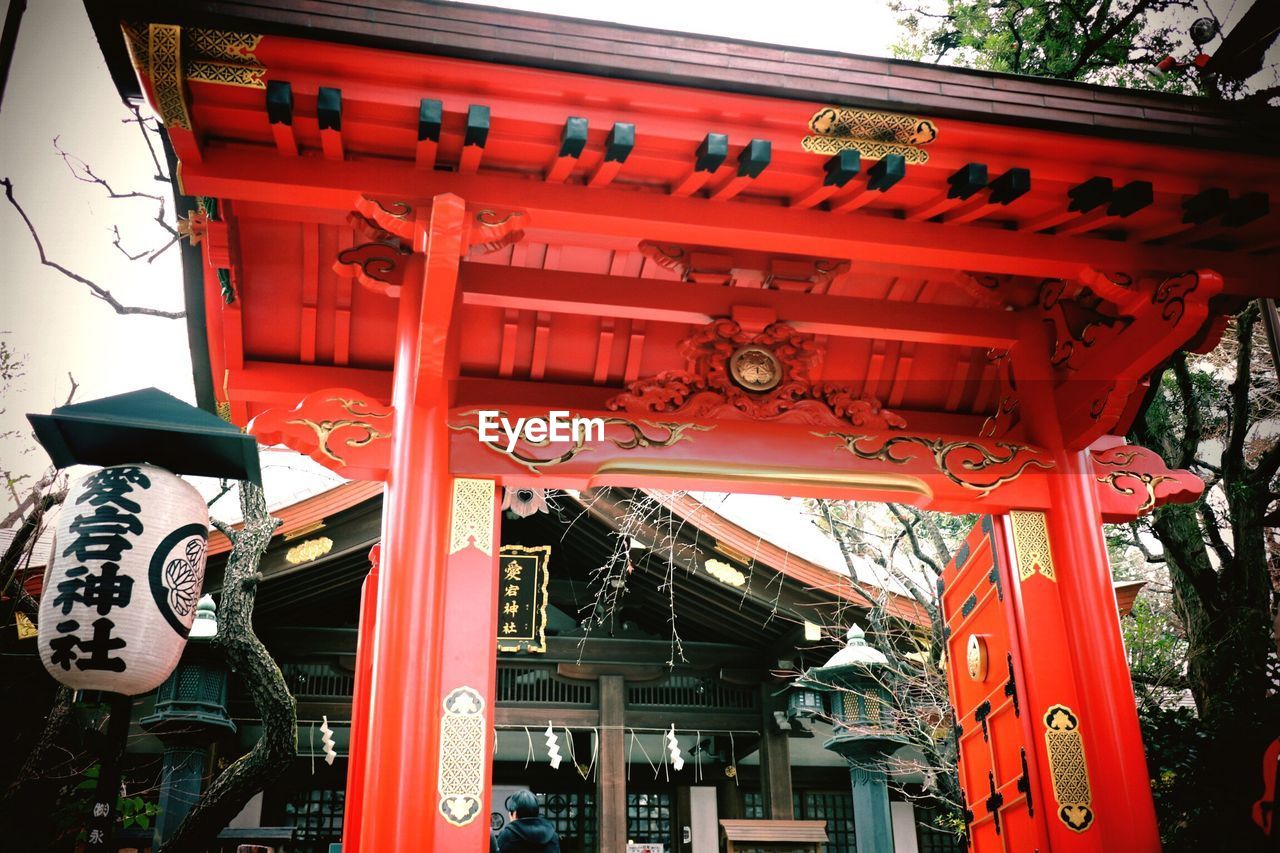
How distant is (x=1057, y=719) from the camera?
15.8ft

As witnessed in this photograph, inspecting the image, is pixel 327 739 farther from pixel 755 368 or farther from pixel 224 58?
pixel 224 58

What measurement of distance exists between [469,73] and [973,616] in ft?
13.5

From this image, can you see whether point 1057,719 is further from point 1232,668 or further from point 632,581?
point 632,581

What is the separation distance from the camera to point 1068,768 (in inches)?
186

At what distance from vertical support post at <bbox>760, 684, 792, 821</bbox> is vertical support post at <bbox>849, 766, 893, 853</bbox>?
1.46 metres

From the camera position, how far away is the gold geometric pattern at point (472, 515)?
462cm

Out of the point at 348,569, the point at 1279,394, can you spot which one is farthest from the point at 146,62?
the point at 1279,394

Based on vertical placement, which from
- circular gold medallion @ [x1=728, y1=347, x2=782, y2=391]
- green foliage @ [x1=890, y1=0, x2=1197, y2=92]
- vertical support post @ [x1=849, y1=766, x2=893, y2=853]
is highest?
green foliage @ [x1=890, y1=0, x2=1197, y2=92]

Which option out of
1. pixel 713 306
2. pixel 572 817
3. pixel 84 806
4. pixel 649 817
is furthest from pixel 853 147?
pixel 649 817

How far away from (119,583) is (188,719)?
5410 millimetres

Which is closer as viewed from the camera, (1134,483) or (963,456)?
(963,456)

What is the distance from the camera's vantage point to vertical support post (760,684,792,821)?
1005 centimetres

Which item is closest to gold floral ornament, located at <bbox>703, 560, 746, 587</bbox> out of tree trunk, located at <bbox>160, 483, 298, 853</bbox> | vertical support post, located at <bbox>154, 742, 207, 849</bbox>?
tree trunk, located at <bbox>160, 483, 298, 853</bbox>

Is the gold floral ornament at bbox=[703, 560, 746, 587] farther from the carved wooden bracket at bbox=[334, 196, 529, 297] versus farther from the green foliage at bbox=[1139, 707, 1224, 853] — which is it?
the carved wooden bracket at bbox=[334, 196, 529, 297]
